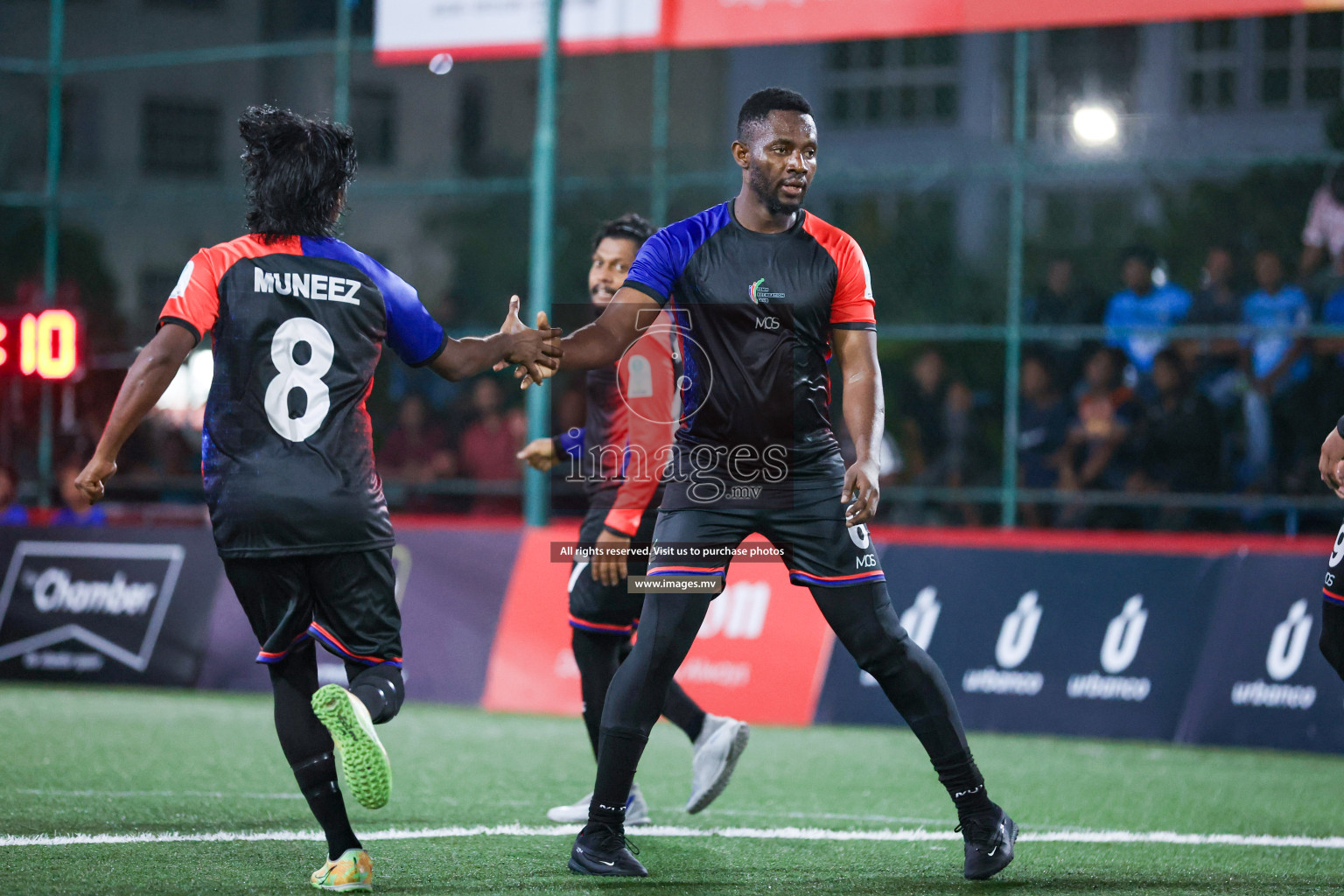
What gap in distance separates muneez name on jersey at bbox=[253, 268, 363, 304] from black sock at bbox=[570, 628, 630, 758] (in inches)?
75.4

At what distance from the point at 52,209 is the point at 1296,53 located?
1639cm

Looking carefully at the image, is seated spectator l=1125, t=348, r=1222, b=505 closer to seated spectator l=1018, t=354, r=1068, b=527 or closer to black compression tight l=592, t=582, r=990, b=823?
seated spectator l=1018, t=354, r=1068, b=527

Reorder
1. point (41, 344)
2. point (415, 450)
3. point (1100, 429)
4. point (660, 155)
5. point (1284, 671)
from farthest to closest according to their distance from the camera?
point (415, 450) → point (660, 155) → point (1100, 429) → point (41, 344) → point (1284, 671)

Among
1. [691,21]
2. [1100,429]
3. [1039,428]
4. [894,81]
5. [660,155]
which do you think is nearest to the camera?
[691,21]

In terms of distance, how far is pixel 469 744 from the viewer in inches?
320

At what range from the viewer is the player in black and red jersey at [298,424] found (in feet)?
14.8

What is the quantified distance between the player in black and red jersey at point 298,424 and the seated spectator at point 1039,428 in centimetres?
863

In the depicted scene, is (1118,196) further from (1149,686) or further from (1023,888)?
(1023,888)

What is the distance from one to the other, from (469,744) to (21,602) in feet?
13.9

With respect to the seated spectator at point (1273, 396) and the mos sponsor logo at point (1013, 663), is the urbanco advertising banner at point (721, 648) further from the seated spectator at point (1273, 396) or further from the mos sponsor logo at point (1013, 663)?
the seated spectator at point (1273, 396)

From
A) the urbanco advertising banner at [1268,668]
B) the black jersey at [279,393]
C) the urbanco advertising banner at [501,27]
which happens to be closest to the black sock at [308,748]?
the black jersey at [279,393]

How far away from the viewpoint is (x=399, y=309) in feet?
15.5

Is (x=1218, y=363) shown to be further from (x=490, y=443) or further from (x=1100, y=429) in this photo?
(x=490, y=443)

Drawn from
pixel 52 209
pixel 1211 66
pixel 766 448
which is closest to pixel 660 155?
pixel 52 209
